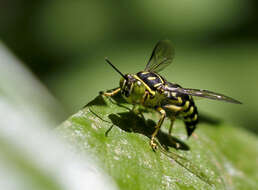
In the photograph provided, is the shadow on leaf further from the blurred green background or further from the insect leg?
the blurred green background

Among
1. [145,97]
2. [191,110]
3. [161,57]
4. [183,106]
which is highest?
[161,57]

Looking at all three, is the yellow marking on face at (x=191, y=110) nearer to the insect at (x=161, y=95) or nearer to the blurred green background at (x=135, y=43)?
Answer: the insect at (x=161, y=95)

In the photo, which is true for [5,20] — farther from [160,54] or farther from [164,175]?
[164,175]

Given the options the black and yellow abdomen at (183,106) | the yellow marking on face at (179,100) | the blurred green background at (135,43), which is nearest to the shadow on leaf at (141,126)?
the black and yellow abdomen at (183,106)

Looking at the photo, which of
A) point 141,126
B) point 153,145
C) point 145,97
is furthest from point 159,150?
point 145,97

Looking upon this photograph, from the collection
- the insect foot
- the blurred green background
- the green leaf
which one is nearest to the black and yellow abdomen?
the green leaf

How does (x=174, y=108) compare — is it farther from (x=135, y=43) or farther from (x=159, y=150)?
(x=135, y=43)
